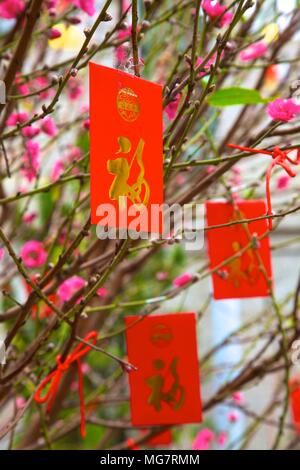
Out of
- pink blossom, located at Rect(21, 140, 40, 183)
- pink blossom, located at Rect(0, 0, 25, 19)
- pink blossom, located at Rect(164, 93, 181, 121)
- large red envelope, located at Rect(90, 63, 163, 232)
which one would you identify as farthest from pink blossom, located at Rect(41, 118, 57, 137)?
large red envelope, located at Rect(90, 63, 163, 232)

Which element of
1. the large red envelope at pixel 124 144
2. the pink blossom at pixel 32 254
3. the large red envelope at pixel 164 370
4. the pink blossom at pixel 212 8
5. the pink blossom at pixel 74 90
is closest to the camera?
the large red envelope at pixel 124 144

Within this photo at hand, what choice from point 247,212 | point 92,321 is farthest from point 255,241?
point 92,321

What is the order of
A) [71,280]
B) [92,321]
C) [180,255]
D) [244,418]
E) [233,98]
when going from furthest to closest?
[244,418] → [180,255] → [92,321] → [71,280] → [233,98]

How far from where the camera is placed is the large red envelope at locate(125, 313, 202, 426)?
30.8 inches

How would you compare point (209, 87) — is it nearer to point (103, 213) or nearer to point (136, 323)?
point (103, 213)

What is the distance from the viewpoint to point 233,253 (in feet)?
2.78

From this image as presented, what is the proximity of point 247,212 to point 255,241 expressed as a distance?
0.08m

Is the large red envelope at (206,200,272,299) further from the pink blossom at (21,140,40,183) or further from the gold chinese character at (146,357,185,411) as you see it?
the pink blossom at (21,140,40,183)

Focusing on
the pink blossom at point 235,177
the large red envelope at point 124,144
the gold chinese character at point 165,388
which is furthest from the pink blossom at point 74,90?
the large red envelope at point 124,144

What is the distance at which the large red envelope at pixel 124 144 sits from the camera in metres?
0.52

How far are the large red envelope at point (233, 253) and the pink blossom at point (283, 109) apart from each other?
249mm

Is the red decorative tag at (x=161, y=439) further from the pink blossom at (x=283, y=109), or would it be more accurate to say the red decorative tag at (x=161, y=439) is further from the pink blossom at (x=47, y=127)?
the pink blossom at (x=283, y=109)

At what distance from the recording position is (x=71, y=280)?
824mm

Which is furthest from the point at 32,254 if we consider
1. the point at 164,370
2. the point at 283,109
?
the point at 283,109
